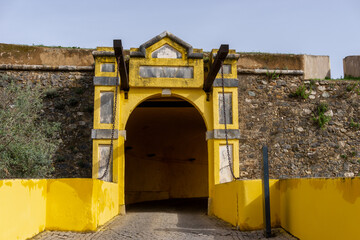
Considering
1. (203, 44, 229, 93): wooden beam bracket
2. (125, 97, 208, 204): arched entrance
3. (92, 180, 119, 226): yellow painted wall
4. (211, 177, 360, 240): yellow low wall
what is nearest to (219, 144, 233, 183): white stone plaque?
(211, 177, 360, 240): yellow low wall

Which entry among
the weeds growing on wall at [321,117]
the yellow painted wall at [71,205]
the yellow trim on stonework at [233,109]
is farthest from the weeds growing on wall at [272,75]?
the yellow painted wall at [71,205]

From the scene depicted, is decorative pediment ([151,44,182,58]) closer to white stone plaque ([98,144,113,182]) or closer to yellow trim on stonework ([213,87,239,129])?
yellow trim on stonework ([213,87,239,129])

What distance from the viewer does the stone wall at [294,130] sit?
10258 millimetres

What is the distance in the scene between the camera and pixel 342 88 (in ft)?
35.7

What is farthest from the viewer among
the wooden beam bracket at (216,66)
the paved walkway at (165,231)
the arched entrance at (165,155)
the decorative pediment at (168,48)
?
the arched entrance at (165,155)

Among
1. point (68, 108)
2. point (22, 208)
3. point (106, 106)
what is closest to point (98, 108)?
point (106, 106)

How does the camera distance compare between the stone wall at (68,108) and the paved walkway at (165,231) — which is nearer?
the paved walkway at (165,231)

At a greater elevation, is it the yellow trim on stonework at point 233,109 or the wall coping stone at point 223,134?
the yellow trim on stonework at point 233,109

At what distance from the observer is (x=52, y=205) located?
5648mm

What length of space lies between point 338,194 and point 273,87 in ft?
22.9

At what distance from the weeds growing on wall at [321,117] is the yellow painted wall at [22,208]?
7436mm

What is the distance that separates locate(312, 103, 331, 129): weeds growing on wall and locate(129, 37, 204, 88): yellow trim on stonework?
11.4ft

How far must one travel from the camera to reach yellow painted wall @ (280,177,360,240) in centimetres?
360

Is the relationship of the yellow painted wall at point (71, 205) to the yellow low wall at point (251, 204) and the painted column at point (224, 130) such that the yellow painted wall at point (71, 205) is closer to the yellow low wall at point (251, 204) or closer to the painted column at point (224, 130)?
the yellow low wall at point (251, 204)
